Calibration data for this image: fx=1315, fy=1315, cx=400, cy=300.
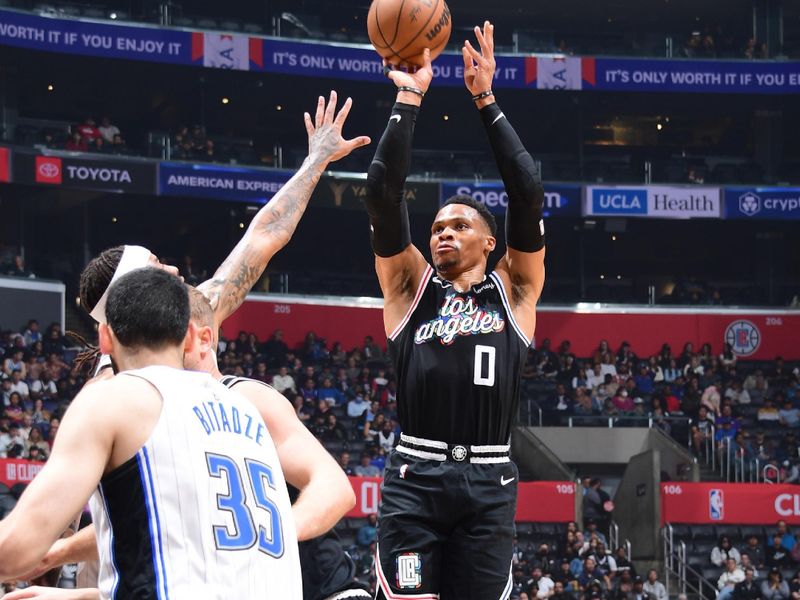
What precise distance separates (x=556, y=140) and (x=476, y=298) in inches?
1217

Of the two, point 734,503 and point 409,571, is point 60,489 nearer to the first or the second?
point 409,571

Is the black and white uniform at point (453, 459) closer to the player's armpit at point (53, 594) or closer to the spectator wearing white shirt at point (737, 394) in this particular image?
the player's armpit at point (53, 594)

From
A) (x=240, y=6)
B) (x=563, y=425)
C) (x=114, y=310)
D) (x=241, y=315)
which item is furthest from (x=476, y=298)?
(x=240, y=6)

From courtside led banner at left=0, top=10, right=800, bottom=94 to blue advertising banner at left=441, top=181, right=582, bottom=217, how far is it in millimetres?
2621

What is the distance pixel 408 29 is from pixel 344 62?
26290 mm

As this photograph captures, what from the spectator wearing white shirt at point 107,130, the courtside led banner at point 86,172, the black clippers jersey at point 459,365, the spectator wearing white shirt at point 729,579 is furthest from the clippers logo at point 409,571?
the spectator wearing white shirt at point 107,130

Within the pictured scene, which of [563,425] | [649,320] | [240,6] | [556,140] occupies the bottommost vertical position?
[563,425]

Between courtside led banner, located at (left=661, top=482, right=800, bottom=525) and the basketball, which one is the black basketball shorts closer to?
the basketball

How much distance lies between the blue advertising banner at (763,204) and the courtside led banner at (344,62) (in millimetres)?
2726

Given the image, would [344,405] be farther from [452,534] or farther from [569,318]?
[452,534]

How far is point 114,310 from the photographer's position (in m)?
3.46

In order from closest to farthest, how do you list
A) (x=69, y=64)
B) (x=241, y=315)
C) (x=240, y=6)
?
(x=241, y=315) → (x=69, y=64) → (x=240, y=6)

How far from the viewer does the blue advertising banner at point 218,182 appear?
3081cm

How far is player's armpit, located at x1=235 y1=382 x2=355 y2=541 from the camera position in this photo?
3.81 metres
